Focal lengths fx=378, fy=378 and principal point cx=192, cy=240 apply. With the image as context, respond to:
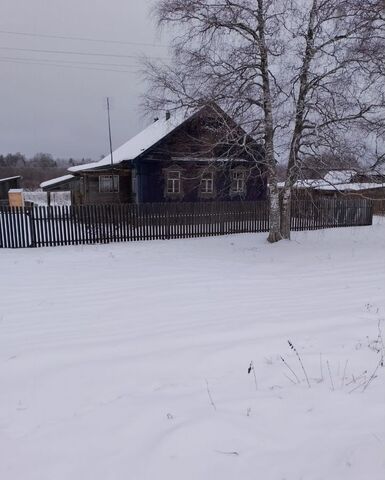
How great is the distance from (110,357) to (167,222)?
11948mm

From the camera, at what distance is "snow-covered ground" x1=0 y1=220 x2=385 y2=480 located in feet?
7.57

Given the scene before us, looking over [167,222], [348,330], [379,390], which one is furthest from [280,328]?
[167,222]

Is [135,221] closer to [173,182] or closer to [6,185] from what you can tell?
[173,182]

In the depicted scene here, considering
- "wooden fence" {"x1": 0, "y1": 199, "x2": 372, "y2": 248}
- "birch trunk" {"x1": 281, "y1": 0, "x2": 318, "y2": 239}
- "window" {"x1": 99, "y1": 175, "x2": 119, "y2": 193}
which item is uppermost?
"birch trunk" {"x1": 281, "y1": 0, "x2": 318, "y2": 239}

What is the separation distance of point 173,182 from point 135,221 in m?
9.16

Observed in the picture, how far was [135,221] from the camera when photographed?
50.4 ft

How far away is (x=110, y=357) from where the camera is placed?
4023 mm

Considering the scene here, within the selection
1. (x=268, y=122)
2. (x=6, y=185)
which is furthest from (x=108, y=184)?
(x=6, y=185)

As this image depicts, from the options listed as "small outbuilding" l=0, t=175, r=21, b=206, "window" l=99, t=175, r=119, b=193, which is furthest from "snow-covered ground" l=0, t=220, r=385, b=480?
"small outbuilding" l=0, t=175, r=21, b=206

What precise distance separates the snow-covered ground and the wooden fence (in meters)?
6.42

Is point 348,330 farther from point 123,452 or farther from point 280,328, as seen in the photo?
point 123,452

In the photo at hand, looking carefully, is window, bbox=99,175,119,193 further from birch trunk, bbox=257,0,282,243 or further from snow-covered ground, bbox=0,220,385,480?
snow-covered ground, bbox=0,220,385,480

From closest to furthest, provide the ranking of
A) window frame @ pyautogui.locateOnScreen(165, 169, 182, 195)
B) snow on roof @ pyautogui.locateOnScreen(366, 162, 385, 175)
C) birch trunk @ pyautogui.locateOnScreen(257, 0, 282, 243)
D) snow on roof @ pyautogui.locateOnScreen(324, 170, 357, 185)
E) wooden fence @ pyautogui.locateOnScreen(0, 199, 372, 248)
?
birch trunk @ pyautogui.locateOnScreen(257, 0, 282, 243) → snow on roof @ pyautogui.locateOnScreen(366, 162, 385, 175) → snow on roof @ pyautogui.locateOnScreen(324, 170, 357, 185) → wooden fence @ pyautogui.locateOnScreen(0, 199, 372, 248) → window frame @ pyautogui.locateOnScreen(165, 169, 182, 195)

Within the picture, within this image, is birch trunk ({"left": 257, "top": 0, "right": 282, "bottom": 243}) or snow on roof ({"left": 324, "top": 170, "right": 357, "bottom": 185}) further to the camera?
snow on roof ({"left": 324, "top": 170, "right": 357, "bottom": 185})
